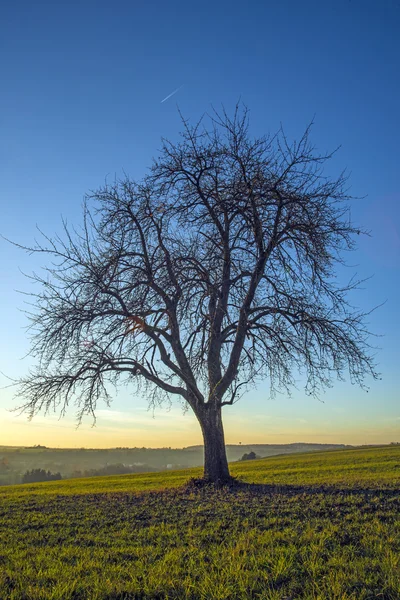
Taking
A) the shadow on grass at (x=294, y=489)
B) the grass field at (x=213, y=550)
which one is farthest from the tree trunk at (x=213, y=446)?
the grass field at (x=213, y=550)

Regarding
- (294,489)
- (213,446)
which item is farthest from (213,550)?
(213,446)

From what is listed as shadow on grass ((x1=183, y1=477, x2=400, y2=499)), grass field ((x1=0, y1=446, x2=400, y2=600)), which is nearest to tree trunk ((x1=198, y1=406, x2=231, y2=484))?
shadow on grass ((x1=183, y1=477, x2=400, y2=499))

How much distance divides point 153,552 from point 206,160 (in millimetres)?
12269

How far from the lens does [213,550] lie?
19.2 feet

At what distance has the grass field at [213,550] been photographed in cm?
450

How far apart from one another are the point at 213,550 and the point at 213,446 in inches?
373

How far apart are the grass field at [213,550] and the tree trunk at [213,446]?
4601 mm

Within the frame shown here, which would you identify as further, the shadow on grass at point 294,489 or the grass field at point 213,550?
the shadow on grass at point 294,489

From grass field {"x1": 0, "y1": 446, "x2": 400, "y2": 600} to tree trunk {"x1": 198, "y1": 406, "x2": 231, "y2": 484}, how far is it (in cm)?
460

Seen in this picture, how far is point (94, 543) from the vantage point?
6.91 m

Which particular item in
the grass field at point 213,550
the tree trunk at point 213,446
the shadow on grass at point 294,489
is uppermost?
the tree trunk at point 213,446

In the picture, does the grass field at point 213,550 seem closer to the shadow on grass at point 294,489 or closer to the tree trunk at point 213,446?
the shadow on grass at point 294,489

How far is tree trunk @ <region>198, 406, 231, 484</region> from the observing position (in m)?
15.0

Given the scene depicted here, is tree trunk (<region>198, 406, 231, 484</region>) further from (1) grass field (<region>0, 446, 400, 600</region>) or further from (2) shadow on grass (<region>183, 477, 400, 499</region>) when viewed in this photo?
(1) grass field (<region>0, 446, 400, 600</region>)
